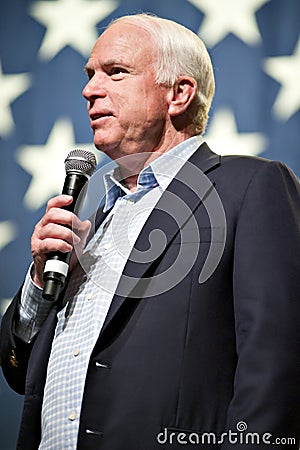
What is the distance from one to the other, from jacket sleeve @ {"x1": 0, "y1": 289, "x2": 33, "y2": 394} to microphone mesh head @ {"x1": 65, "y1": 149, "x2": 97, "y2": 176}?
1.00 feet

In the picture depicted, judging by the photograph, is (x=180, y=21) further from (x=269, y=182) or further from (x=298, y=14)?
(x=269, y=182)

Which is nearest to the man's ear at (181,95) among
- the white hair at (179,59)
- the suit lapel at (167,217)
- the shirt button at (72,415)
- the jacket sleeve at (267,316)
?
the white hair at (179,59)

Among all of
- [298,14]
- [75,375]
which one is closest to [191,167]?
[75,375]

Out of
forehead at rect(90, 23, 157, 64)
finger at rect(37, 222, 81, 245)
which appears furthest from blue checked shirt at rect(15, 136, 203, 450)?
forehead at rect(90, 23, 157, 64)

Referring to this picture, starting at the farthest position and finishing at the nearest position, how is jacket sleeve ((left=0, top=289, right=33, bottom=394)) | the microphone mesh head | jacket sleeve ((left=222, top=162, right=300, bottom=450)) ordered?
jacket sleeve ((left=0, top=289, right=33, bottom=394))
the microphone mesh head
jacket sleeve ((left=222, top=162, right=300, bottom=450))

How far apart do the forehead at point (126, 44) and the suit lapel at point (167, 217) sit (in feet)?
0.96

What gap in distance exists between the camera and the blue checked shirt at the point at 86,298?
1.33 meters

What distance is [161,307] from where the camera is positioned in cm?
129

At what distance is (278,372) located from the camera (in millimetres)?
1176

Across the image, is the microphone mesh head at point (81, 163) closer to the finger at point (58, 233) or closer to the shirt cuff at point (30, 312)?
the finger at point (58, 233)

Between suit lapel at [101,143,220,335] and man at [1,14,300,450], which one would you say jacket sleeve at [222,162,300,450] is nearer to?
man at [1,14,300,450]

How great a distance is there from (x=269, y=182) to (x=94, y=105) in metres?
0.42

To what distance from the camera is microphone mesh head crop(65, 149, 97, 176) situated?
1.44 m

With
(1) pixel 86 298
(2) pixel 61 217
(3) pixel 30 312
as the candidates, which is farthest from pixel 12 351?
(2) pixel 61 217
